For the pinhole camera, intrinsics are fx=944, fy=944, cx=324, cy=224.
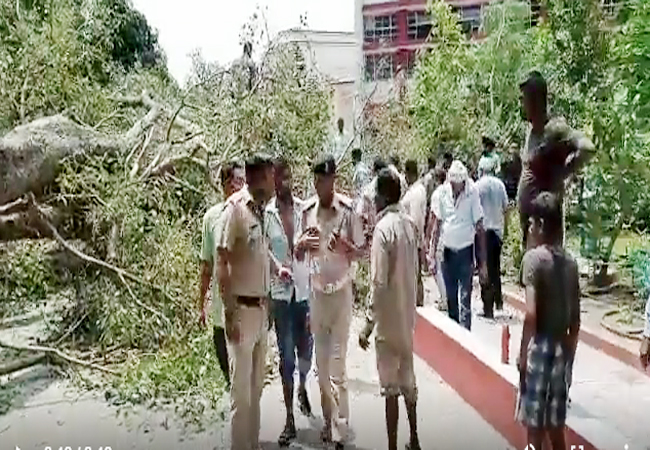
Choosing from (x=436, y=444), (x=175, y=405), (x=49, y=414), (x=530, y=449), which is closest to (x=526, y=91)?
(x=530, y=449)

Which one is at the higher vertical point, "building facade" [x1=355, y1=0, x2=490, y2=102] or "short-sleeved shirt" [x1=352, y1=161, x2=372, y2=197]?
"building facade" [x1=355, y1=0, x2=490, y2=102]

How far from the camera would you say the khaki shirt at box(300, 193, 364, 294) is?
3527 millimetres

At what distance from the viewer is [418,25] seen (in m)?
9.89

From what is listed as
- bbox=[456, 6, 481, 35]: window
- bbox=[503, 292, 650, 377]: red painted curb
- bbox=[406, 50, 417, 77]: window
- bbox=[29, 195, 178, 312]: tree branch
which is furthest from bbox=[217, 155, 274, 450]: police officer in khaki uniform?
bbox=[456, 6, 481, 35]: window

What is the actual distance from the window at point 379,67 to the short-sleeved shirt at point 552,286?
5.27 metres

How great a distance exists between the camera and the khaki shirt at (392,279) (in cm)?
319

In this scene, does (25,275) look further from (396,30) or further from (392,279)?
(396,30)

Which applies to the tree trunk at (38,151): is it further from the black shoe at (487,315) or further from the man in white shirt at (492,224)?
the black shoe at (487,315)

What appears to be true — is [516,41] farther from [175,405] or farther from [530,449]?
[530,449]

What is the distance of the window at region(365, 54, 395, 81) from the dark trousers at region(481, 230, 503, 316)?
2.50m

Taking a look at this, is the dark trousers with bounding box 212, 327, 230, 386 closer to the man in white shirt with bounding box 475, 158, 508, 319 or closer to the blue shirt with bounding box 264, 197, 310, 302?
the blue shirt with bounding box 264, 197, 310, 302

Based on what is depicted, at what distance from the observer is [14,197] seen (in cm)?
493

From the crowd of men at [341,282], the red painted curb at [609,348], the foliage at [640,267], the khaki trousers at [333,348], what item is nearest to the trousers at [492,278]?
the foliage at [640,267]

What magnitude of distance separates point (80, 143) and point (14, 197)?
45 centimetres
